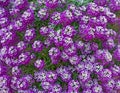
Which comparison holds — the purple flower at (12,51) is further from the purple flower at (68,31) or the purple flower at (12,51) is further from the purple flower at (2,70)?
the purple flower at (68,31)

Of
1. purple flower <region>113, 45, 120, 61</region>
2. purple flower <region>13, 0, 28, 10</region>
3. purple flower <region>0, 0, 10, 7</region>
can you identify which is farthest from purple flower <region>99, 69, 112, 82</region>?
purple flower <region>0, 0, 10, 7</region>

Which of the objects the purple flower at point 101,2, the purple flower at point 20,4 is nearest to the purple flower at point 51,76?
the purple flower at point 20,4

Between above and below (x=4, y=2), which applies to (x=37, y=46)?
below

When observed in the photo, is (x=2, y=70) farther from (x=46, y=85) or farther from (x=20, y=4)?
(x=20, y=4)

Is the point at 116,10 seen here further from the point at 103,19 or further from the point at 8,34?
the point at 8,34

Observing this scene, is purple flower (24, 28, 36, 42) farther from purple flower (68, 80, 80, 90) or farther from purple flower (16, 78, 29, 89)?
purple flower (68, 80, 80, 90)

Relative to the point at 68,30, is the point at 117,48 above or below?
below

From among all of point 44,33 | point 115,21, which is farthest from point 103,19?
point 44,33

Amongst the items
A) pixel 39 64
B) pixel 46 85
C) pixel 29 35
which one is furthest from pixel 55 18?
pixel 46 85
